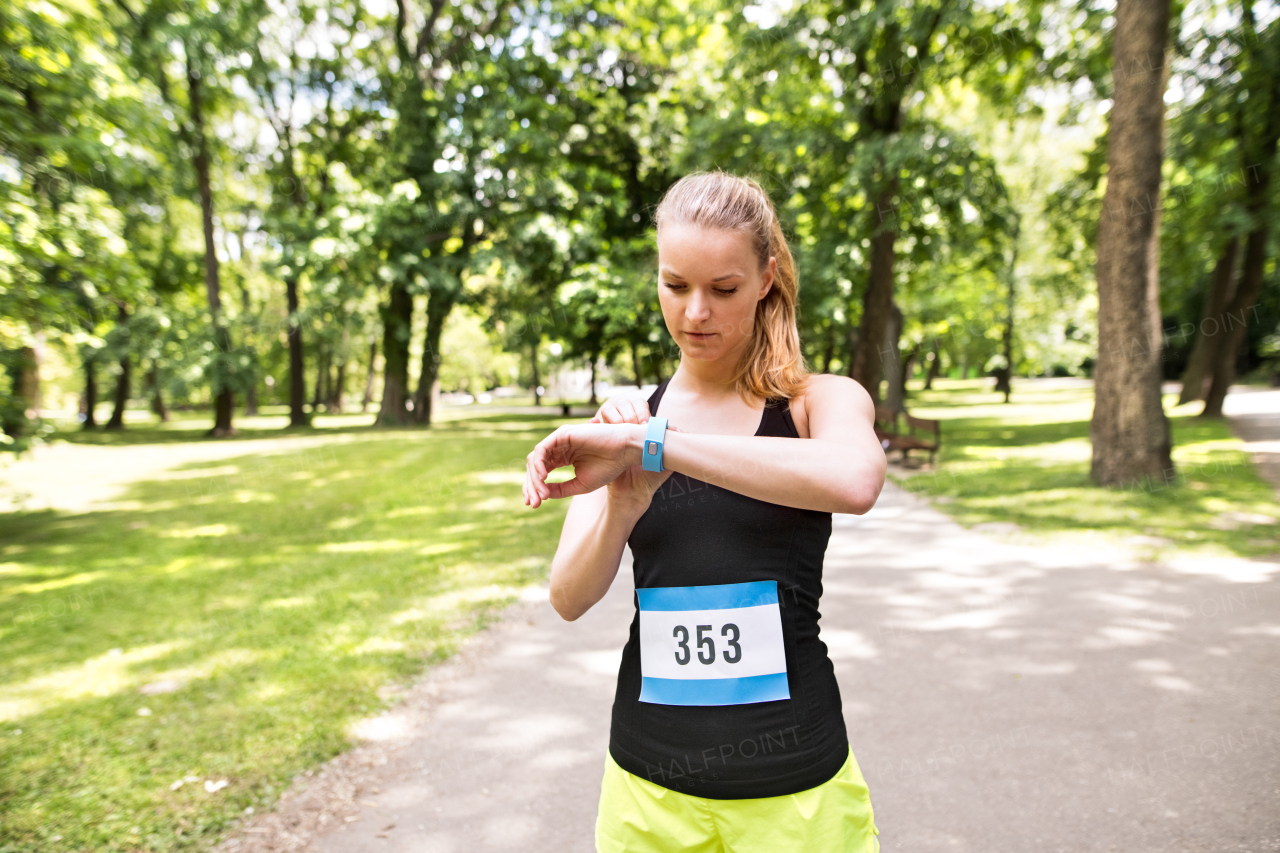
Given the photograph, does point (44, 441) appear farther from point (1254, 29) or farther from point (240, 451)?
point (1254, 29)

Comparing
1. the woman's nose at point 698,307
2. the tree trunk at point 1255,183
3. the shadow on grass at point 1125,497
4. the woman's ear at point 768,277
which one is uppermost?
the tree trunk at point 1255,183

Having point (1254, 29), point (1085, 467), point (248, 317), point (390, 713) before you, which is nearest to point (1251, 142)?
point (1254, 29)

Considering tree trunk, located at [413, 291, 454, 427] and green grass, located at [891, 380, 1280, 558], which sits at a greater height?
tree trunk, located at [413, 291, 454, 427]

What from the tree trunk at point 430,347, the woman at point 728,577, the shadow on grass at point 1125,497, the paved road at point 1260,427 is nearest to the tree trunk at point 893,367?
the shadow on grass at point 1125,497

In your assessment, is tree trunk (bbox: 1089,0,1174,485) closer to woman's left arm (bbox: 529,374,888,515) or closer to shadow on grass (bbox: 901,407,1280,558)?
shadow on grass (bbox: 901,407,1280,558)

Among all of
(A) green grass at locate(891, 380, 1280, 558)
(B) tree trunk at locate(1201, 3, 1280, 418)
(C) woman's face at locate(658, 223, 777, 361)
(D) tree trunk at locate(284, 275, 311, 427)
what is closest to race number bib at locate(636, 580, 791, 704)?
(C) woman's face at locate(658, 223, 777, 361)

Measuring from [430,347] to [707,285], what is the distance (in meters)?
24.2

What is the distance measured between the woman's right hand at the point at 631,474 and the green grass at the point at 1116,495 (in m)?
7.46

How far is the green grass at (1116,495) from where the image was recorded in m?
7.61

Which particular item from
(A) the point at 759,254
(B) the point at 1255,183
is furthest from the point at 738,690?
(B) the point at 1255,183

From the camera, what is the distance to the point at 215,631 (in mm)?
6020

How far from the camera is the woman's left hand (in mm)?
1252

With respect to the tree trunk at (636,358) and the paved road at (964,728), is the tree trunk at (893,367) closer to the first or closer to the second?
the tree trunk at (636,358)

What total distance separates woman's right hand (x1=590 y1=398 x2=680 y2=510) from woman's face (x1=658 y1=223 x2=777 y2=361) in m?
0.21
